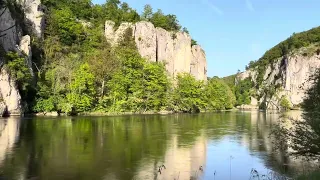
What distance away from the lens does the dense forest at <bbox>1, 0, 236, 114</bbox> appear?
67.7m

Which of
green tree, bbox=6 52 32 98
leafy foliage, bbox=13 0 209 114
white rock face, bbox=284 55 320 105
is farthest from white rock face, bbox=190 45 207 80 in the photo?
green tree, bbox=6 52 32 98

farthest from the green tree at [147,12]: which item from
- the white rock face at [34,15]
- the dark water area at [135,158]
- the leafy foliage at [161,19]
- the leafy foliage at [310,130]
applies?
the leafy foliage at [310,130]

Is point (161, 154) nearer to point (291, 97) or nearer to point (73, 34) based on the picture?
point (73, 34)

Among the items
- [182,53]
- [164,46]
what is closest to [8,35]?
[164,46]

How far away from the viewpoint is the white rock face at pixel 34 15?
81750 mm

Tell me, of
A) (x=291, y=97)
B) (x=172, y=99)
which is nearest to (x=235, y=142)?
(x=172, y=99)

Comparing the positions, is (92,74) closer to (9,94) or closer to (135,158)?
(9,94)

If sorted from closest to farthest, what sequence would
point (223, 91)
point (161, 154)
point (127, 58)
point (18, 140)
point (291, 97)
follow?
1. point (161, 154)
2. point (18, 140)
3. point (127, 58)
4. point (223, 91)
5. point (291, 97)

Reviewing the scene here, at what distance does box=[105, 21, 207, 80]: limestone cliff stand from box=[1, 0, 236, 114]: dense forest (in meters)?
2.65

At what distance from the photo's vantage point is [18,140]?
2650 cm

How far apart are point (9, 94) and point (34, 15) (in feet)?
95.4

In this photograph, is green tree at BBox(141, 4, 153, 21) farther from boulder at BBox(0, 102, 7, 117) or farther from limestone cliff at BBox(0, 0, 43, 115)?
boulder at BBox(0, 102, 7, 117)

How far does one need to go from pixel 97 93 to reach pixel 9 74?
2047cm

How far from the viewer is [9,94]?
198 feet
